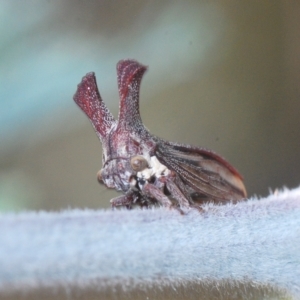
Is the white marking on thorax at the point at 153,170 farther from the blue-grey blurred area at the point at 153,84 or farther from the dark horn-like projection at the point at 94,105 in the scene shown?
the blue-grey blurred area at the point at 153,84

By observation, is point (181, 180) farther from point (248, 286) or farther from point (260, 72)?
point (260, 72)

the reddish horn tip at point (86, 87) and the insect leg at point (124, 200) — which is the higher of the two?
the reddish horn tip at point (86, 87)

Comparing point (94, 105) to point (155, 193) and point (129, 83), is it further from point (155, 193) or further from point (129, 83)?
point (155, 193)

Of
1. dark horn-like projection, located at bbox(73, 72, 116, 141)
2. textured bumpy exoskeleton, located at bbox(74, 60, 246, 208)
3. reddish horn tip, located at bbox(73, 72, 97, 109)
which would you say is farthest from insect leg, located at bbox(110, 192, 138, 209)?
reddish horn tip, located at bbox(73, 72, 97, 109)

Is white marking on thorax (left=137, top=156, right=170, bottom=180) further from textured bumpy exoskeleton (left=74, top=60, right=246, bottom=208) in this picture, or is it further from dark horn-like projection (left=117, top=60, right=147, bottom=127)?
dark horn-like projection (left=117, top=60, right=147, bottom=127)

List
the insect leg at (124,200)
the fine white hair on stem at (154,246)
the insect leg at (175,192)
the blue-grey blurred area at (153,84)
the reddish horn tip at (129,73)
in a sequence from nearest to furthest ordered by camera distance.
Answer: the fine white hair on stem at (154,246), the insect leg at (175,192), the reddish horn tip at (129,73), the insect leg at (124,200), the blue-grey blurred area at (153,84)

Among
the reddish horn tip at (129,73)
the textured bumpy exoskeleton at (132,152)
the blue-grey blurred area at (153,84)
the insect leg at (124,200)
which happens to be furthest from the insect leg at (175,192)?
the blue-grey blurred area at (153,84)

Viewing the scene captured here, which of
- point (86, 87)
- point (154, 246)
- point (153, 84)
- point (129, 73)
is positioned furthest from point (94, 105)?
point (153, 84)

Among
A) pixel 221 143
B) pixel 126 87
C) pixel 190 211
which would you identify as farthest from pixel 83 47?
pixel 190 211
